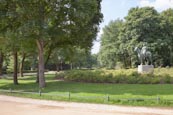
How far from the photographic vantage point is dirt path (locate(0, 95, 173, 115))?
52.3 feet

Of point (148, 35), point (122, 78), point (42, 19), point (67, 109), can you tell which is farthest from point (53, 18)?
point (148, 35)

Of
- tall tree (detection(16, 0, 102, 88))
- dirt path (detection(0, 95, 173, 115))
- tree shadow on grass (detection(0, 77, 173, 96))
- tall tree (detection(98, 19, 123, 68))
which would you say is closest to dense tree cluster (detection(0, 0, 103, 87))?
tall tree (detection(16, 0, 102, 88))

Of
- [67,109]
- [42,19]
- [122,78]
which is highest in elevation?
[42,19]

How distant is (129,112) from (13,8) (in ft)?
52.4

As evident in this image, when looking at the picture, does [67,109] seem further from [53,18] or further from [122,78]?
[122,78]

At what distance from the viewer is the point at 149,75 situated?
30297mm

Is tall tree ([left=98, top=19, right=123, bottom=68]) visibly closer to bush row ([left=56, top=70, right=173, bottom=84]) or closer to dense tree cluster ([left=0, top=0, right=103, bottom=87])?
bush row ([left=56, top=70, right=173, bottom=84])

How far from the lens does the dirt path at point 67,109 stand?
15.9m

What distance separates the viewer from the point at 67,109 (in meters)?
17.3

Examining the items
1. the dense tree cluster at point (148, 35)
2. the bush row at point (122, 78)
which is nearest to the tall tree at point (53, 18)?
the bush row at point (122, 78)

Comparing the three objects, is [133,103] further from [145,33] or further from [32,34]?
A: [145,33]

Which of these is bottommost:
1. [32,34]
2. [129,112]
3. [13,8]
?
[129,112]

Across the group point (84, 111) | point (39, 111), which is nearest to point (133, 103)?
point (84, 111)

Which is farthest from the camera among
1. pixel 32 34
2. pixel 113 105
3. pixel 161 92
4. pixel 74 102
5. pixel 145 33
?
pixel 145 33
